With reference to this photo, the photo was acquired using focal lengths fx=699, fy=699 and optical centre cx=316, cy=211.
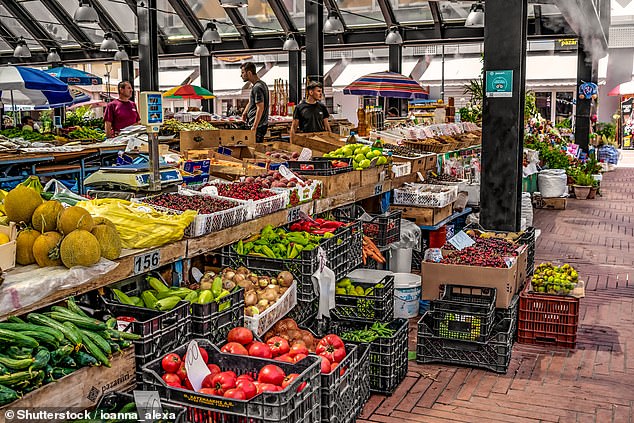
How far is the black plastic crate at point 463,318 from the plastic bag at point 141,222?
1.88 meters

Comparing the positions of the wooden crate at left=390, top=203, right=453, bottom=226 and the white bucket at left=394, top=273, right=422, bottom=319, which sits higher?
the wooden crate at left=390, top=203, right=453, bottom=226

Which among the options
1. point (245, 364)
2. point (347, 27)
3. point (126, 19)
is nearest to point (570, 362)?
point (245, 364)

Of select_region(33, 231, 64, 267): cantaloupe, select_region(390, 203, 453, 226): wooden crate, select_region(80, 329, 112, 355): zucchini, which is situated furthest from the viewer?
select_region(390, 203, 453, 226): wooden crate

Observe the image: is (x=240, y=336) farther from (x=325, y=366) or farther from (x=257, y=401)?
A: (x=257, y=401)

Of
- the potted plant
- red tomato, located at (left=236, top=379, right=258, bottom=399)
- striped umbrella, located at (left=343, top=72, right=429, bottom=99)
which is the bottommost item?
the potted plant

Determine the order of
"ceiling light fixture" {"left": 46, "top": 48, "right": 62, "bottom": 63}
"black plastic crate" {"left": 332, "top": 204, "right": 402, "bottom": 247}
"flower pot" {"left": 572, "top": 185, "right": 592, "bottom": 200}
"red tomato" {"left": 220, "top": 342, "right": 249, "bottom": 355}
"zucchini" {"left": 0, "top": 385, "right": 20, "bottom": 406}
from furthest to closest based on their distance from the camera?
"ceiling light fixture" {"left": 46, "top": 48, "right": 62, "bottom": 63}, "flower pot" {"left": 572, "top": 185, "right": 592, "bottom": 200}, "black plastic crate" {"left": 332, "top": 204, "right": 402, "bottom": 247}, "red tomato" {"left": 220, "top": 342, "right": 249, "bottom": 355}, "zucchini" {"left": 0, "top": 385, "right": 20, "bottom": 406}

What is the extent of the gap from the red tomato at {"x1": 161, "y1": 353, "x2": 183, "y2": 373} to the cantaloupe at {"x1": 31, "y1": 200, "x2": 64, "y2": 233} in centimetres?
82

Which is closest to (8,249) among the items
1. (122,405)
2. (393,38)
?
(122,405)

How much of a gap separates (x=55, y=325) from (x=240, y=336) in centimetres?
96

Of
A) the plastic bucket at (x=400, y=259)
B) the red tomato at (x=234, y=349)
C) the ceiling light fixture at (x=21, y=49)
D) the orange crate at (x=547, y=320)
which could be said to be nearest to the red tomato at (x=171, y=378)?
the red tomato at (x=234, y=349)

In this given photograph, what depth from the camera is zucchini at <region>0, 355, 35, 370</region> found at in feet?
8.10

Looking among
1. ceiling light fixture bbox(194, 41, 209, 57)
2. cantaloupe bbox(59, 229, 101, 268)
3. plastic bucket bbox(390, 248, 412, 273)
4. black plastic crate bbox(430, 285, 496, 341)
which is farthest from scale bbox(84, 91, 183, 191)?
ceiling light fixture bbox(194, 41, 209, 57)

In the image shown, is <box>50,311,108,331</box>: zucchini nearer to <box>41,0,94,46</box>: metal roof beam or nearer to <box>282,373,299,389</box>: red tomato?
<box>282,373,299,389</box>: red tomato

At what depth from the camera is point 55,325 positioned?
2758 millimetres
